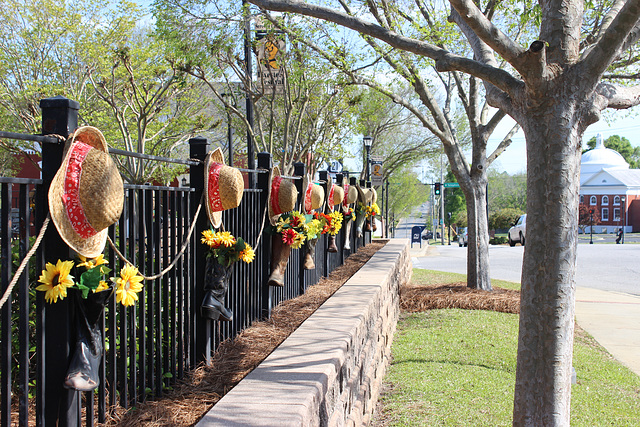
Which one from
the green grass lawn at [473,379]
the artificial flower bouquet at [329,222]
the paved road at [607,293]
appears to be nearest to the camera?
the green grass lawn at [473,379]

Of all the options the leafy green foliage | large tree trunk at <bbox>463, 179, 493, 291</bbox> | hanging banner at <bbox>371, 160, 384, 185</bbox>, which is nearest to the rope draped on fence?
large tree trunk at <bbox>463, 179, 493, 291</bbox>

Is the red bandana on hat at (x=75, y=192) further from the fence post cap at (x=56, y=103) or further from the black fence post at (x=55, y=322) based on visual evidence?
the fence post cap at (x=56, y=103)

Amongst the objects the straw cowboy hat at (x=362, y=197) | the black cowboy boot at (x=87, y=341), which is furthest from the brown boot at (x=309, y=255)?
the straw cowboy hat at (x=362, y=197)

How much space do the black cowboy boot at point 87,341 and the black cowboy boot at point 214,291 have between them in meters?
1.33

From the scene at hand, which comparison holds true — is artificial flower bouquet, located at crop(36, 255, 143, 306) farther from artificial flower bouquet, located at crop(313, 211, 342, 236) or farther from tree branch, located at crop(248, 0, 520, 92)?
artificial flower bouquet, located at crop(313, 211, 342, 236)

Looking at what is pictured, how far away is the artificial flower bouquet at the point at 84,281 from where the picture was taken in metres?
2.18

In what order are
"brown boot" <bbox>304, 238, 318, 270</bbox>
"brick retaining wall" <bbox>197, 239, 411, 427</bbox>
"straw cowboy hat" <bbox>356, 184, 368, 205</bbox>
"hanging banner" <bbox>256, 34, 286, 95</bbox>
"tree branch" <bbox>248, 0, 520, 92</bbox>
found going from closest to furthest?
"brick retaining wall" <bbox>197, 239, 411, 427</bbox> → "tree branch" <bbox>248, 0, 520, 92</bbox> → "brown boot" <bbox>304, 238, 318, 270</bbox> → "straw cowboy hat" <bbox>356, 184, 368, 205</bbox> → "hanging banner" <bbox>256, 34, 286, 95</bbox>

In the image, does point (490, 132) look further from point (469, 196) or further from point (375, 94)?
point (375, 94)

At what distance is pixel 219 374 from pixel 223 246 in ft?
2.88

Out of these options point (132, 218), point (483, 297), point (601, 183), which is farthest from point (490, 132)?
point (601, 183)

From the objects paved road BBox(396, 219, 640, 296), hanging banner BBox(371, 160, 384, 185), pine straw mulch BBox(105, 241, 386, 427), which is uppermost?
hanging banner BBox(371, 160, 384, 185)

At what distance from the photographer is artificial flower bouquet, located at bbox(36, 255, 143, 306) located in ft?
7.16

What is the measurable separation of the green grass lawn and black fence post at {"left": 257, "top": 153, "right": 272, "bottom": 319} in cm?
149

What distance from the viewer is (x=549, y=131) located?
3.66 metres
